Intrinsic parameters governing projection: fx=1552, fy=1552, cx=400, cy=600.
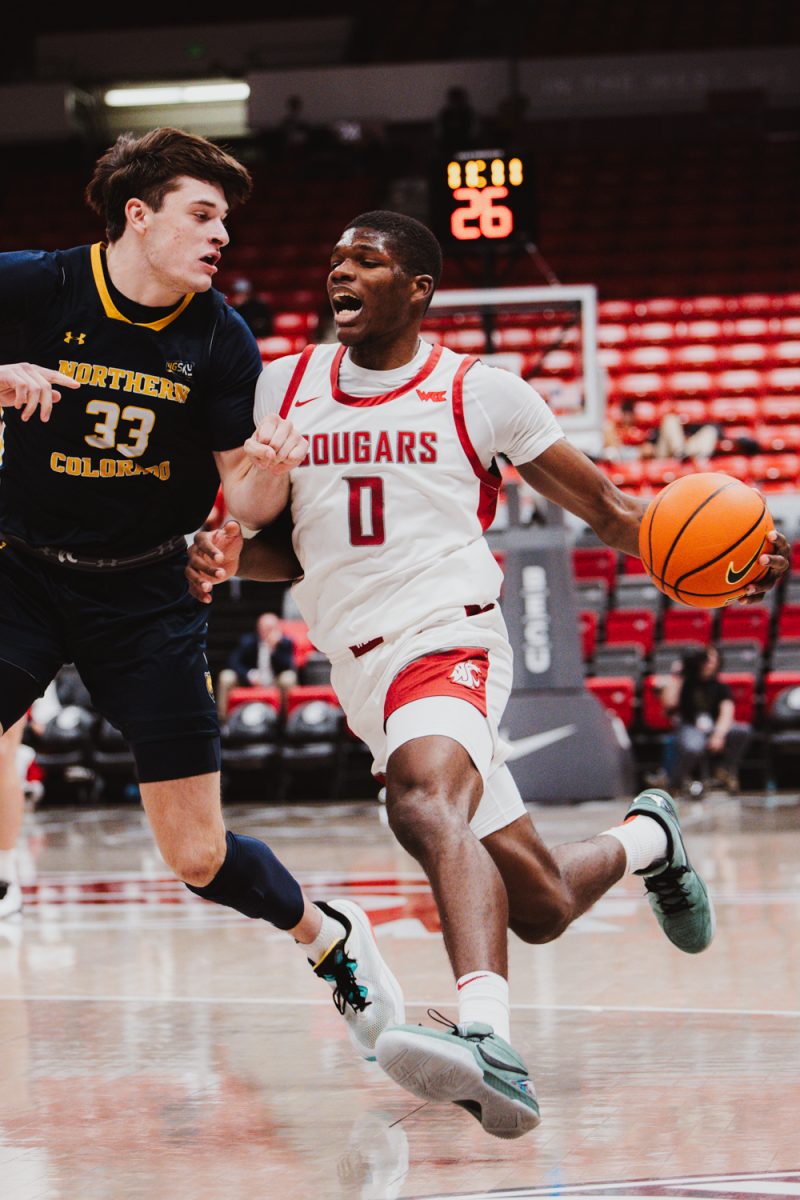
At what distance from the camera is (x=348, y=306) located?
148 inches

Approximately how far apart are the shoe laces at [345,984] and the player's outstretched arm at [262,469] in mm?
1143

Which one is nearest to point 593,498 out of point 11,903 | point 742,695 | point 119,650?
point 119,650

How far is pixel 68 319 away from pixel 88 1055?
1949mm

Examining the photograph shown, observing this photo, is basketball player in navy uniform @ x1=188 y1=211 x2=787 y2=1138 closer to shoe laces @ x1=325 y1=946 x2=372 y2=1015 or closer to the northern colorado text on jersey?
the northern colorado text on jersey

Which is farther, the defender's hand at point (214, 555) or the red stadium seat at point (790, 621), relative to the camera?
the red stadium seat at point (790, 621)

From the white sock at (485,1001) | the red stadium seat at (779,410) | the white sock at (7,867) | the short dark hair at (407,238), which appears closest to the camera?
the white sock at (485,1001)

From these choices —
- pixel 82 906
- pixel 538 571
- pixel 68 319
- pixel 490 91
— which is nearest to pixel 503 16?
pixel 490 91

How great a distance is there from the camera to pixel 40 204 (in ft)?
73.8

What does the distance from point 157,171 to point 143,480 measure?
77 cm

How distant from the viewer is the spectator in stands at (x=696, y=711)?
1238 centimetres

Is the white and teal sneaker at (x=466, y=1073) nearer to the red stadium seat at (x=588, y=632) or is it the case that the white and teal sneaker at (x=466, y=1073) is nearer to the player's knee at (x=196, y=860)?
the player's knee at (x=196, y=860)

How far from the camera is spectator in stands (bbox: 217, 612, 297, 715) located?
1370cm

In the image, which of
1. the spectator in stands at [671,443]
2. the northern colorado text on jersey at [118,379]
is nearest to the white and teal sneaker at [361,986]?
the northern colorado text on jersey at [118,379]

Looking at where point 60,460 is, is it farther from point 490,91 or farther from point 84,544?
point 490,91
